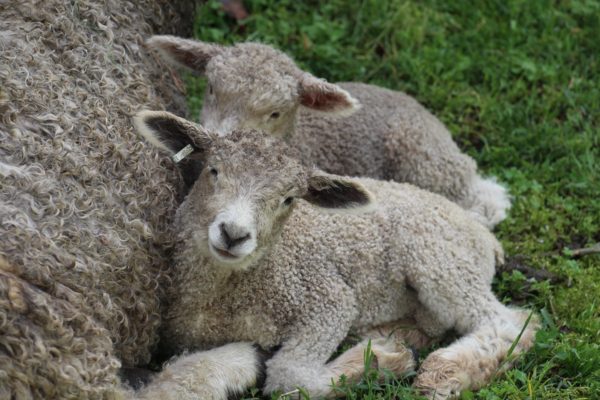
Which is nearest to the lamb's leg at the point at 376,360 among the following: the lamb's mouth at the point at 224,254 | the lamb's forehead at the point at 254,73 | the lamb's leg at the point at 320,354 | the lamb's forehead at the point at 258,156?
the lamb's leg at the point at 320,354

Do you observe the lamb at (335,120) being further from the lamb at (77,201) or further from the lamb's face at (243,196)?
the lamb's face at (243,196)

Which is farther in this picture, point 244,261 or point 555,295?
point 555,295

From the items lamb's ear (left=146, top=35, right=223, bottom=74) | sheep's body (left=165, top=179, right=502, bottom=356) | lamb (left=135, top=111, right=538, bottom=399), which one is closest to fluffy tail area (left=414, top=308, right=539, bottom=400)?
lamb (left=135, top=111, right=538, bottom=399)

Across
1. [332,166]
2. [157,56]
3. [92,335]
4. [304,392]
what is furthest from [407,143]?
[92,335]

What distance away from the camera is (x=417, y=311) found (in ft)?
17.6

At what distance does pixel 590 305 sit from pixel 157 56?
9.41 feet

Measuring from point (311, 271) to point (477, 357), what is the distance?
970mm

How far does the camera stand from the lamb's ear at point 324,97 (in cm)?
565

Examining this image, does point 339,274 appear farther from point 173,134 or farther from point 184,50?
point 184,50

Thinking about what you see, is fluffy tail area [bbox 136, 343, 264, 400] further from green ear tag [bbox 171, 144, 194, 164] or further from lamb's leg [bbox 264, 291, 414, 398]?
green ear tag [bbox 171, 144, 194, 164]

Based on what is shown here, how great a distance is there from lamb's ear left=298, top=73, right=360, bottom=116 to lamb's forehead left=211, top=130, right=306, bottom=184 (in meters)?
0.98

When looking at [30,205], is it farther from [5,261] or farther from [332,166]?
[332,166]

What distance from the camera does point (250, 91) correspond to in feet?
17.7

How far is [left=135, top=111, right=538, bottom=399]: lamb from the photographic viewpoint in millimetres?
4578
